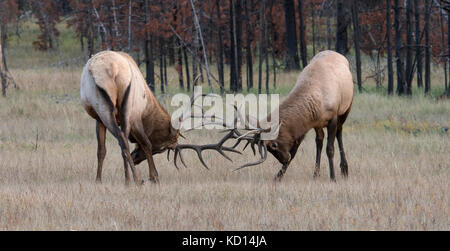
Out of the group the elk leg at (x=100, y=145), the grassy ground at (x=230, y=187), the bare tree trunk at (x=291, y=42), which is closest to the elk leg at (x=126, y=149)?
the grassy ground at (x=230, y=187)

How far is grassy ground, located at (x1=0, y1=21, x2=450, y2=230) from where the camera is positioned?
682 centimetres

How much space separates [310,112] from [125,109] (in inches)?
108

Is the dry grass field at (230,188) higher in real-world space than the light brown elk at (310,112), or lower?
lower

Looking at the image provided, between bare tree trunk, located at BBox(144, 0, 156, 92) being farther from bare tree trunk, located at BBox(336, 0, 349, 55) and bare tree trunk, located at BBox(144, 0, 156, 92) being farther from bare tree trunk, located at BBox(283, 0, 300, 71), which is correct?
bare tree trunk, located at BBox(283, 0, 300, 71)

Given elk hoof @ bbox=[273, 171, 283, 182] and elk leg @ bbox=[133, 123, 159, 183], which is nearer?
elk leg @ bbox=[133, 123, 159, 183]

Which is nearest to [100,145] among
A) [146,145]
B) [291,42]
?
[146,145]

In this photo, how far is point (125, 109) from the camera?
8.92 metres

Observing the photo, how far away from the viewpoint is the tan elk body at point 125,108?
8641 millimetres

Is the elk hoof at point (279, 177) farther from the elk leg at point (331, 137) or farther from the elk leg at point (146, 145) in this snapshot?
the elk leg at point (146, 145)

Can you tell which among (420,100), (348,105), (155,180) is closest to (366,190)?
(348,105)

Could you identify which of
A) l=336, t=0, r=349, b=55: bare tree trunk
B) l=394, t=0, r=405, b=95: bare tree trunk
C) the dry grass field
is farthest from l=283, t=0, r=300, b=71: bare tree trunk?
the dry grass field

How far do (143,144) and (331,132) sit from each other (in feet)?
9.44

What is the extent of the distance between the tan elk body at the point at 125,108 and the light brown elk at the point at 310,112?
3.38ft
